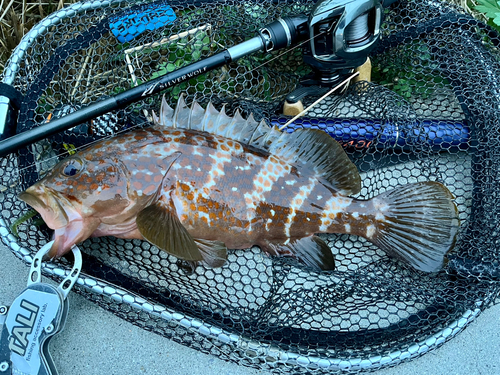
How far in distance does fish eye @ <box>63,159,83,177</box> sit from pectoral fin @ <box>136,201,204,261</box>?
40 centimetres

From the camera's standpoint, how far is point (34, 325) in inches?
79.0

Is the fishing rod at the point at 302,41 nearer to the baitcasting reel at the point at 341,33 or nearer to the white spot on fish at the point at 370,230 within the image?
the baitcasting reel at the point at 341,33

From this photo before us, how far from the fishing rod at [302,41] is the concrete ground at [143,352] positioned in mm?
1105

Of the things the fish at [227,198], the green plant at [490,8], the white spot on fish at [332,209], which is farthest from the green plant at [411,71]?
the white spot on fish at [332,209]

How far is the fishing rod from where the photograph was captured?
228cm

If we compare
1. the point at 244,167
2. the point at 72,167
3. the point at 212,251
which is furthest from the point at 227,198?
the point at 72,167

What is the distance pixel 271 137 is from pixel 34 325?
1570 mm

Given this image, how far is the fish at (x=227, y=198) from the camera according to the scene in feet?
6.86

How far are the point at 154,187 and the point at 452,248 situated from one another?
166cm

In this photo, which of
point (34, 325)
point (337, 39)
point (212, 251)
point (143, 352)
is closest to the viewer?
point (34, 325)

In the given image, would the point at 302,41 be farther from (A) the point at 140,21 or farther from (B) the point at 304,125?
(A) the point at 140,21

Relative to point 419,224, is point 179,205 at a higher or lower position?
higher

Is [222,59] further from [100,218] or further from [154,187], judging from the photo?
[100,218]

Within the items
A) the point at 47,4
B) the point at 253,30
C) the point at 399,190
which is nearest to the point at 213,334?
the point at 399,190
